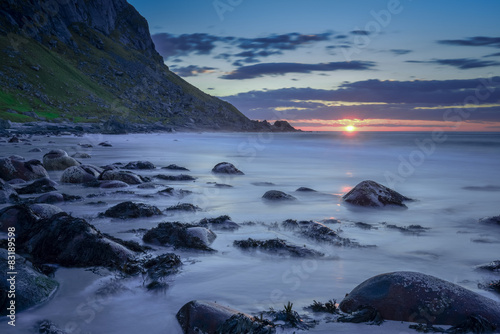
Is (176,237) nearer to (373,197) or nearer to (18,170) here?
(373,197)

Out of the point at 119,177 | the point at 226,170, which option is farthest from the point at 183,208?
the point at 226,170

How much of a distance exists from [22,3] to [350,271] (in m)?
139

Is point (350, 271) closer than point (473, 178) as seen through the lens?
Yes

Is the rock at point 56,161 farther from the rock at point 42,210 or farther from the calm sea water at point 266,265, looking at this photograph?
the rock at point 42,210

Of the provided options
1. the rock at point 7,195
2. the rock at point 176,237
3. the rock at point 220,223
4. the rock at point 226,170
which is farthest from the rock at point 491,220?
the rock at point 7,195

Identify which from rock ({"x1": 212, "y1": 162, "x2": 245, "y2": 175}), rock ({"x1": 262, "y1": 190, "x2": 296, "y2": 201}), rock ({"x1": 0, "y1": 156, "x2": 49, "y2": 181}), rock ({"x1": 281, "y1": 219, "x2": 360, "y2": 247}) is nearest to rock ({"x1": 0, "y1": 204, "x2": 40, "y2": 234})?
rock ({"x1": 281, "y1": 219, "x2": 360, "y2": 247})

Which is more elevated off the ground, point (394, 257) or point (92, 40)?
point (92, 40)

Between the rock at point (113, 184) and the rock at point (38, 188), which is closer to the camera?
the rock at point (38, 188)

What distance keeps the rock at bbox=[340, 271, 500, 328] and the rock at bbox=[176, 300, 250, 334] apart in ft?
4.09

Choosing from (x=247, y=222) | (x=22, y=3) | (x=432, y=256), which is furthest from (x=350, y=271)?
(x=22, y=3)

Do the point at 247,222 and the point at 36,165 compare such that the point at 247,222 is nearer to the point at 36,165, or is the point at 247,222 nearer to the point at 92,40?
the point at 36,165

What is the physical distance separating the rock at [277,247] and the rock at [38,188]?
20.0ft

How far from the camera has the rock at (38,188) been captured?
885 centimetres

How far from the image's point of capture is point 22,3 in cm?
11225
